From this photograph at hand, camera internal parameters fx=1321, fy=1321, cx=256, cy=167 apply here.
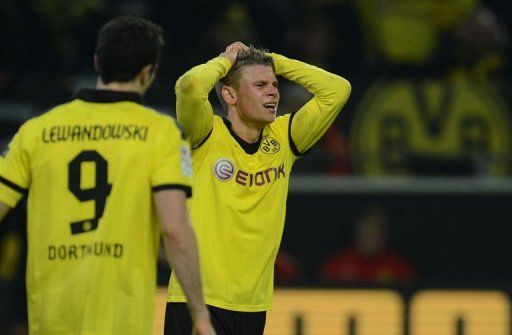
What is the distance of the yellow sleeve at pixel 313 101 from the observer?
20.6 feet

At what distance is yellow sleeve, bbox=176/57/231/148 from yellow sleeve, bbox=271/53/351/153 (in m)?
0.50

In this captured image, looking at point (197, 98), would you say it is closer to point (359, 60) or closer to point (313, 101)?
point (313, 101)

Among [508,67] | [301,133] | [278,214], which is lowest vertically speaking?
[278,214]

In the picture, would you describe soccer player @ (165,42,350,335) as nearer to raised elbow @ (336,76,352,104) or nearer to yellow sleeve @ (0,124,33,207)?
raised elbow @ (336,76,352,104)

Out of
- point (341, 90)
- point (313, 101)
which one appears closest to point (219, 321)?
point (313, 101)

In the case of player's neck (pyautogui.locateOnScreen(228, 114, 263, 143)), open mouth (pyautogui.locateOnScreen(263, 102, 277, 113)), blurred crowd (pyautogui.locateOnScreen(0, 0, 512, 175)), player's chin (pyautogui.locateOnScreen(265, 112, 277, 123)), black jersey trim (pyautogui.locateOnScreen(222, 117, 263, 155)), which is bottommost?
black jersey trim (pyautogui.locateOnScreen(222, 117, 263, 155))

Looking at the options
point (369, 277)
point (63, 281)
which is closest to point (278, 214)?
point (63, 281)

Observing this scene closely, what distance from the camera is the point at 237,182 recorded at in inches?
237

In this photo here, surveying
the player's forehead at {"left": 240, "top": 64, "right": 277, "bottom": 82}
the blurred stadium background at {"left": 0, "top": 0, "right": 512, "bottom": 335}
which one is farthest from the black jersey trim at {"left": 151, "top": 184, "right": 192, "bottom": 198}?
the blurred stadium background at {"left": 0, "top": 0, "right": 512, "bottom": 335}

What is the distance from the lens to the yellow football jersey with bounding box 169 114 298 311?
5945 millimetres

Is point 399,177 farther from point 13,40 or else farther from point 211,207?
point 211,207

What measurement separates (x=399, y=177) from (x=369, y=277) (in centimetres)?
78

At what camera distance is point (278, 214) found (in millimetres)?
6066

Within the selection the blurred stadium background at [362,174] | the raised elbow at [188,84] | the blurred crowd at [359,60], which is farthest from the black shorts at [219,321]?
the blurred crowd at [359,60]
